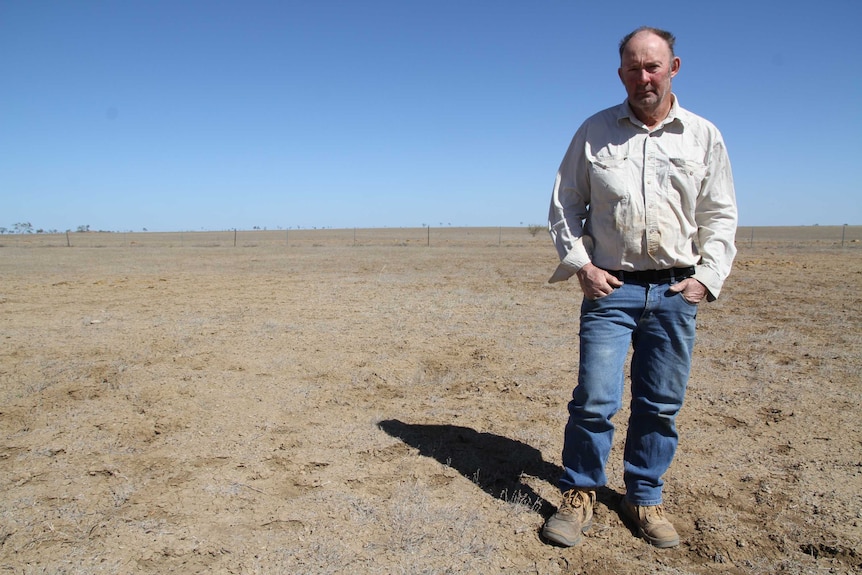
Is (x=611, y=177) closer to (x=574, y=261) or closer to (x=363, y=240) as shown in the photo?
(x=574, y=261)

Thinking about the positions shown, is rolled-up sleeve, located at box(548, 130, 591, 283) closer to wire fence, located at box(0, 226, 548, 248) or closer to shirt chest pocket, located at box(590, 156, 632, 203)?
shirt chest pocket, located at box(590, 156, 632, 203)

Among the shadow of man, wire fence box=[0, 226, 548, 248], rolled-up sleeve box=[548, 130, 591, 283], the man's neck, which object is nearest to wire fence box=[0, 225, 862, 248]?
wire fence box=[0, 226, 548, 248]

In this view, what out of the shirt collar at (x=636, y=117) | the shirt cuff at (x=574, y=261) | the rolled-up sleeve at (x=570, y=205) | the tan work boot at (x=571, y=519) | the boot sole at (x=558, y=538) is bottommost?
the boot sole at (x=558, y=538)

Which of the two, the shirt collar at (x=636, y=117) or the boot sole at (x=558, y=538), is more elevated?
the shirt collar at (x=636, y=117)

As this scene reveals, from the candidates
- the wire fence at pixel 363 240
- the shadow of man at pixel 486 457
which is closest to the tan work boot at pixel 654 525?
the shadow of man at pixel 486 457

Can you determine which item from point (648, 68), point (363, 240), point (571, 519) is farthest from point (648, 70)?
point (363, 240)

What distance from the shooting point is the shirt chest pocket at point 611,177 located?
7.17 feet

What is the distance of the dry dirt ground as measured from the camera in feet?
7.41

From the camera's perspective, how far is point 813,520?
2.49 m

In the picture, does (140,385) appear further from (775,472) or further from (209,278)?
(209,278)

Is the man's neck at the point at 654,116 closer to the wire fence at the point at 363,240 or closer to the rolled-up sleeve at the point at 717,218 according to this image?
the rolled-up sleeve at the point at 717,218

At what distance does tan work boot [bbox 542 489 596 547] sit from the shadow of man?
0.63ft

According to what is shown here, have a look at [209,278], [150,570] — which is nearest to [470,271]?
[209,278]

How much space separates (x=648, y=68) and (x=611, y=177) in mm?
420
